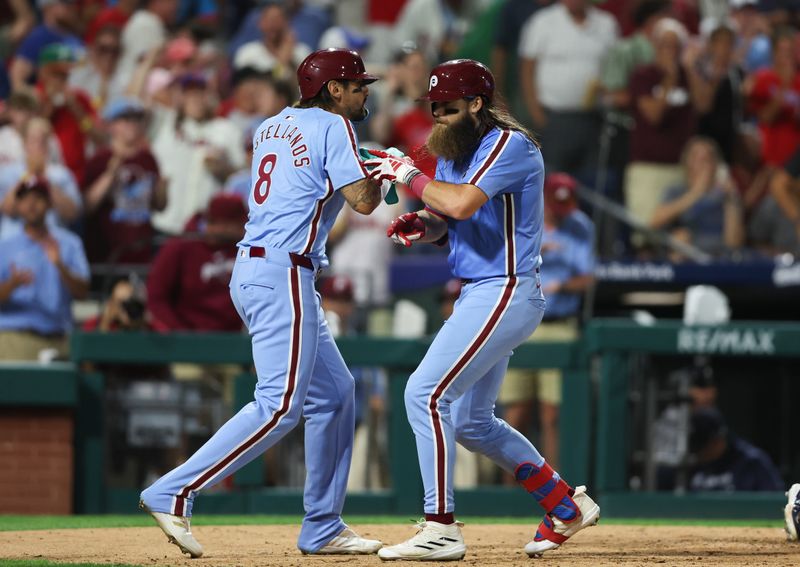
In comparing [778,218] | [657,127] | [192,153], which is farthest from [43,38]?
[778,218]

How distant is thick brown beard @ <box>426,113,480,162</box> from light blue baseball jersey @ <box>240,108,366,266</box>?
37 centimetres

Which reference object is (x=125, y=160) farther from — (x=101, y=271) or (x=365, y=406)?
(x=365, y=406)

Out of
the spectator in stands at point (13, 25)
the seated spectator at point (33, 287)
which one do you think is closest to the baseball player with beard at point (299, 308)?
the seated spectator at point (33, 287)

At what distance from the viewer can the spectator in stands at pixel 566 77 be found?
39.5 feet

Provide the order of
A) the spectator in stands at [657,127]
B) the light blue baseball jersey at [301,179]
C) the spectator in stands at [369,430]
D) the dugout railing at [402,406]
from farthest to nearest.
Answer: the spectator in stands at [657,127], the spectator in stands at [369,430], the dugout railing at [402,406], the light blue baseball jersey at [301,179]

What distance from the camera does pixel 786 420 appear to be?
8812 millimetres

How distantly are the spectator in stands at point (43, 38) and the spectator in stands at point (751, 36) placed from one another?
238 inches

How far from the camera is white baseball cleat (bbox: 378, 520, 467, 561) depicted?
5.39 m

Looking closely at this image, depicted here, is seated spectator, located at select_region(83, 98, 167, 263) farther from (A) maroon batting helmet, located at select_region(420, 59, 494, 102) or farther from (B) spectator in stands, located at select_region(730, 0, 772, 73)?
(A) maroon batting helmet, located at select_region(420, 59, 494, 102)

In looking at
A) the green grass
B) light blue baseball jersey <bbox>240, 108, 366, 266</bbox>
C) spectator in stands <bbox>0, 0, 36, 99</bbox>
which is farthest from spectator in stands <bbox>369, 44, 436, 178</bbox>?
light blue baseball jersey <bbox>240, 108, 366, 266</bbox>

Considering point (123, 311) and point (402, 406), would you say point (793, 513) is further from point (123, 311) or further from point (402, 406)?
point (123, 311)

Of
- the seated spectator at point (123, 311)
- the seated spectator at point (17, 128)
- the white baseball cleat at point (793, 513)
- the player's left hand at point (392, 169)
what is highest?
the seated spectator at point (17, 128)

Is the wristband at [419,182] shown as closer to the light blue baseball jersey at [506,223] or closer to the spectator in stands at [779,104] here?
the light blue baseball jersey at [506,223]

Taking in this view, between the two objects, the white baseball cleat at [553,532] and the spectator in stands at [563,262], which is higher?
the spectator in stands at [563,262]
